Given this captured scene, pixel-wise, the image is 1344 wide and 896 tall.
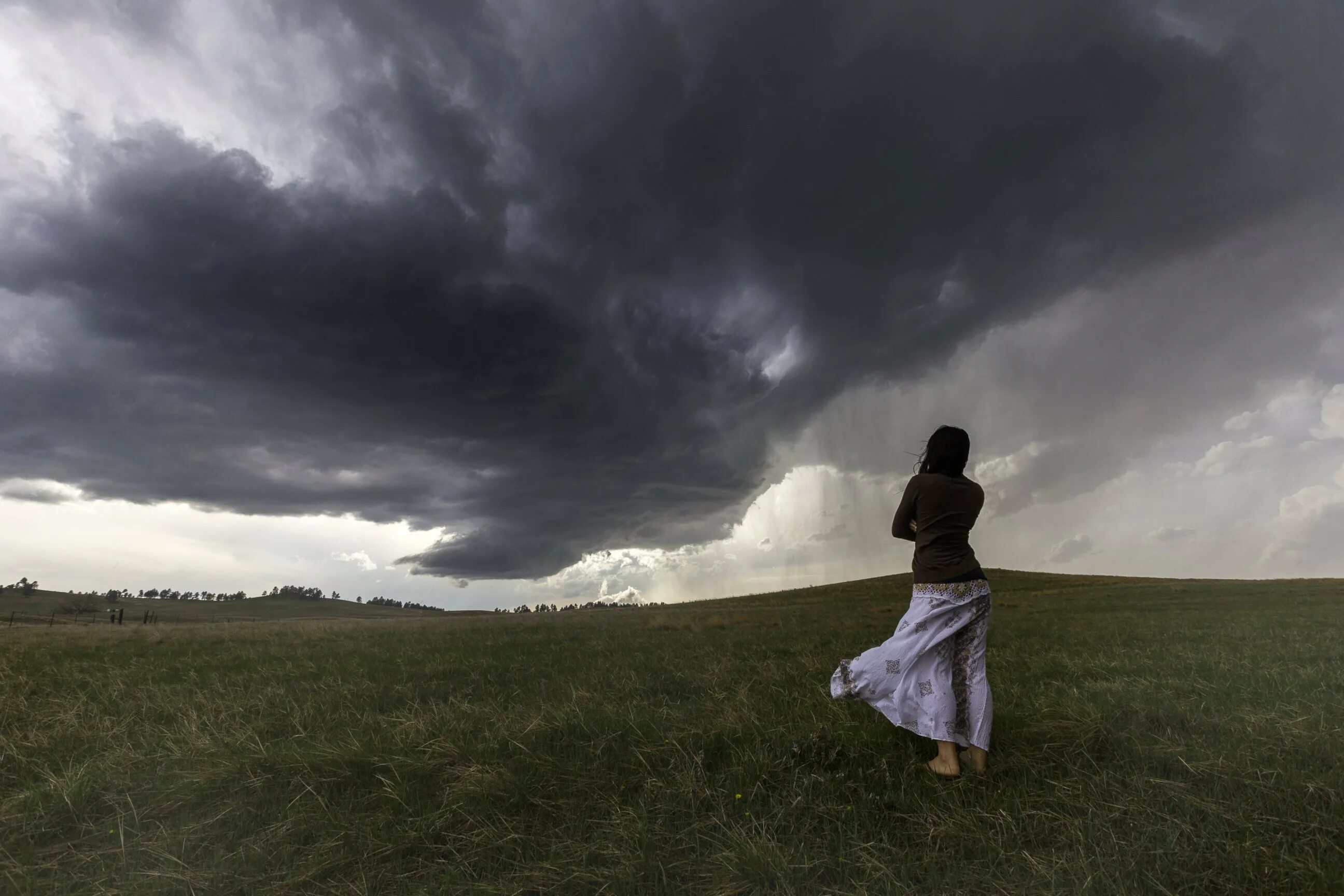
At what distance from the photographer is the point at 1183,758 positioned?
15.6 feet

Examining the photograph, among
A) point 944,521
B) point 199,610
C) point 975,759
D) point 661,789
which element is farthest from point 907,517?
point 199,610

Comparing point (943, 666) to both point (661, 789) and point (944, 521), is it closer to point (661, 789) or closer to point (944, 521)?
point (944, 521)

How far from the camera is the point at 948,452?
5.34 m

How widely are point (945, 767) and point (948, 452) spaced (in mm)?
2497

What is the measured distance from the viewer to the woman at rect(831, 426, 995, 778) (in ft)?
16.4

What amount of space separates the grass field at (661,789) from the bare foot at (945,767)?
14cm

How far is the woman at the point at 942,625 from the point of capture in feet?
16.4

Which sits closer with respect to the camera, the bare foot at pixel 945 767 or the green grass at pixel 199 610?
the bare foot at pixel 945 767

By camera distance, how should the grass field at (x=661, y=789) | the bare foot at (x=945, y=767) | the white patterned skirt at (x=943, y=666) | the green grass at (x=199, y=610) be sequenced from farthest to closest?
the green grass at (x=199, y=610) → the white patterned skirt at (x=943, y=666) → the bare foot at (x=945, y=767) → the grass field at (x=661, y=789)

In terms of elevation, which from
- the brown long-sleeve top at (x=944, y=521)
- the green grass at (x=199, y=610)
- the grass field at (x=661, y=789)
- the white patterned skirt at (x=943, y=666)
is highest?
the brown long-sleeve top at (x=944, y=521)

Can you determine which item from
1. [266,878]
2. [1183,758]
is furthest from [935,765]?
[266,878]

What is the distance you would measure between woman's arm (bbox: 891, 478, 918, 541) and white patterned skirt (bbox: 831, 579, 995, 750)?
0.45m

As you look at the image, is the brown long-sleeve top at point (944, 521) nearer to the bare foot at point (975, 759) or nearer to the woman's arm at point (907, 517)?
the woman's arm at point (907, 517)

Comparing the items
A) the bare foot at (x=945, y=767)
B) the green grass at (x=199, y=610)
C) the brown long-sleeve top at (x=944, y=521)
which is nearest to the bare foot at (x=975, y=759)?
the bare foot at (x=945, y=767)
